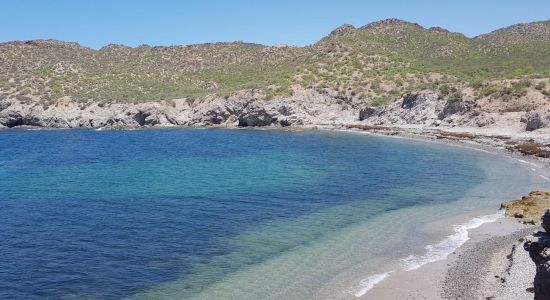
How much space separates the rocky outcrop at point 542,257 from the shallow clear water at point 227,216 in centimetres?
599

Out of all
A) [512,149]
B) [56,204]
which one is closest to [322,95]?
[512,149]

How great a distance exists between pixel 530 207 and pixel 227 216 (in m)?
15.1

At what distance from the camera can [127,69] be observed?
4675 inches

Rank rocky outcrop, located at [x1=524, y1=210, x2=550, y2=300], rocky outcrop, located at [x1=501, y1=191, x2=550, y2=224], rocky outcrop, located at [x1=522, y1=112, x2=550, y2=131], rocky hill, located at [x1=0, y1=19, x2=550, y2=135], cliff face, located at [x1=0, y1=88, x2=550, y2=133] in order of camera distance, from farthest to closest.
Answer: cliff face, located at [x1=0, y1=88, x2=550, y2=133] < rocky hill, located at [x1=0, y1=19, x2=550, y2=135] < rocky outcrop, located at [x1=522, y1=112, x2=550, y2=131] < rocky outcrop, located at [x1=501, y1=191, x2=550, y2=224] < rocky outcrop, located at [x1=524, y1=210, x2=550, y2=300]

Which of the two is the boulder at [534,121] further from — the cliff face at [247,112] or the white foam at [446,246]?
the white foam at [446,246]

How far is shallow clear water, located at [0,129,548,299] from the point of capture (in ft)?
55.4

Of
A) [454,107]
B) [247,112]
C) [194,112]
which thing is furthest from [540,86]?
[194,112]

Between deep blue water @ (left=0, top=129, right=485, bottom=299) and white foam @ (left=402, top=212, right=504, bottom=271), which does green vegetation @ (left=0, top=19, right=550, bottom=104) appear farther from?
white foam @ (left=402, top=212, right=504, bottom=271)

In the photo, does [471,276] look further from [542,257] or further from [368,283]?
[542,257]

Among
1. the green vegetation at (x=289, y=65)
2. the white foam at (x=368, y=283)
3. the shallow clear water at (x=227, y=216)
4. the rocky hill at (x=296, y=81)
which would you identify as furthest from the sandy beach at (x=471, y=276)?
the green vegetation at (x=289, y=65)

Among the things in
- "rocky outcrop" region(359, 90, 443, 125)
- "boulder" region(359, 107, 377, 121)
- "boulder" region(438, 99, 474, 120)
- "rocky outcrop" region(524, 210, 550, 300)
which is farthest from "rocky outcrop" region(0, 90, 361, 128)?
"rocky outcrop" region(524, 210, 550, 300)

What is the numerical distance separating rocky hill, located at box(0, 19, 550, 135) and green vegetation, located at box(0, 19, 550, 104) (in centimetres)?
29

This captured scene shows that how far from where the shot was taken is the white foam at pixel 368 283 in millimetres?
15641

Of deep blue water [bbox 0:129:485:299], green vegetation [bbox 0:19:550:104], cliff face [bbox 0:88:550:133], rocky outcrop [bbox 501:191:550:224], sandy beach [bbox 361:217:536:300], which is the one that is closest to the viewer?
sandy beach [bbox 361:217:536:300]
